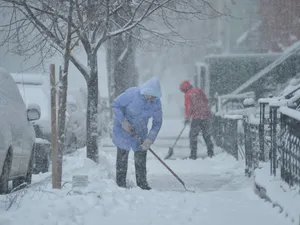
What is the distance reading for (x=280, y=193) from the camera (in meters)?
6.65

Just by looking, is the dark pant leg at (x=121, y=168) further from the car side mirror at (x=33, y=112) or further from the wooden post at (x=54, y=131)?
the wooden post at (x=54, y=131)

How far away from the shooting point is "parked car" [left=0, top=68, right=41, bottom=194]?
7.46m

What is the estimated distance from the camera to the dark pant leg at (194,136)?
44.1 ft

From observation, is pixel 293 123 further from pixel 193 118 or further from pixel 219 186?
pixel 193 118

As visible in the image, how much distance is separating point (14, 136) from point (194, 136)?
628cm

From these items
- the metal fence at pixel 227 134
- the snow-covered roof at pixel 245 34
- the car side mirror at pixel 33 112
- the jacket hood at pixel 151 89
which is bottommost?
the metal fence at pixel 227 134

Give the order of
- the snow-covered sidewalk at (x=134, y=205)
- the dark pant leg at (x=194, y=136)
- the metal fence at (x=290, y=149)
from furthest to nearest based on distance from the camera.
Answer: the dark pant leg at (x=194, y=136), the metal fence at (x=290, y=149), the snow-covered sidewalk at (x=134, y=205)

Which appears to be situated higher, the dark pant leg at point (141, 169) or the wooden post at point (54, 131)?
the wooden post at point (54, 131)

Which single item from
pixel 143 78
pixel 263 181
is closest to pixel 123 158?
pixel 263 181

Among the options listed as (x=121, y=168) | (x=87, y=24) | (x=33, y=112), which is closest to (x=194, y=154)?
(x=121, y=168)

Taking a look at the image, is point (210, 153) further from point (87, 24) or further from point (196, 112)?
point (87, 24)

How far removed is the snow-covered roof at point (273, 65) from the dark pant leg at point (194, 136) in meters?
5.53

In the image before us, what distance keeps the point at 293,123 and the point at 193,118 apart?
24.4ft

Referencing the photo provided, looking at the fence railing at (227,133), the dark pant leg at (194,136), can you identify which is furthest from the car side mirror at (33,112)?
the dark pant leg at (194,136)
